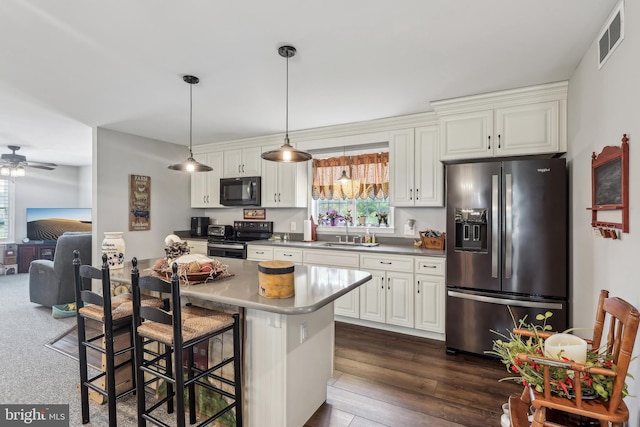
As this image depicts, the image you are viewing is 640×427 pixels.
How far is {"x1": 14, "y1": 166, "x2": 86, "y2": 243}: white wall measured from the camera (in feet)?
23.6

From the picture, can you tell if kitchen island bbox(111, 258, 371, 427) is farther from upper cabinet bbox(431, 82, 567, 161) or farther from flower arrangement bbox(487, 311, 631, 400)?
upper cabinet bbox(431, 82, 567, 161)

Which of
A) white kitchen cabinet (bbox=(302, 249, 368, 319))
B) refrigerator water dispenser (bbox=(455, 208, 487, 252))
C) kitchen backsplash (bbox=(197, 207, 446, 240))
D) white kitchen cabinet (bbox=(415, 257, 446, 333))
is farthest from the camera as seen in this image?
kitchen backsplash (bbox=(197, 207, 446, 240))

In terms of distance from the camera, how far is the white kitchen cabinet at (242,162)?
476cm

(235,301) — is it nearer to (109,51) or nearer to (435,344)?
(109,51)

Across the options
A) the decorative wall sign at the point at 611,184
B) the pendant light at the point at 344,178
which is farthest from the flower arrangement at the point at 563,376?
the pendant light at the point at 344,178

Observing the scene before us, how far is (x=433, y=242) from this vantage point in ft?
11.9

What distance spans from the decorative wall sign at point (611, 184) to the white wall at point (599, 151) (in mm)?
30

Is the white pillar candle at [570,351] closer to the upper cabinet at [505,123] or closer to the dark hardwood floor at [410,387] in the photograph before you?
the dark hardwood floor at [410,387]

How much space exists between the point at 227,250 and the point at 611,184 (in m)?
4.07

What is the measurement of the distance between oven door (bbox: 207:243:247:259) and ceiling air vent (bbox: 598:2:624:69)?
155 inches

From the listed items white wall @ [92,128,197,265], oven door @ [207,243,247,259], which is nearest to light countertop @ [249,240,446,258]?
oven door @ [207,243,247,259]

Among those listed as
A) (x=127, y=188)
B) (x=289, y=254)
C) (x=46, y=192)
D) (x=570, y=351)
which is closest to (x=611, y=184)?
(x=570, y=351)

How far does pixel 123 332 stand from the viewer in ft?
7.29

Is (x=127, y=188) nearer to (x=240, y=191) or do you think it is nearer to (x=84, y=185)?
(x=240, y=191)
